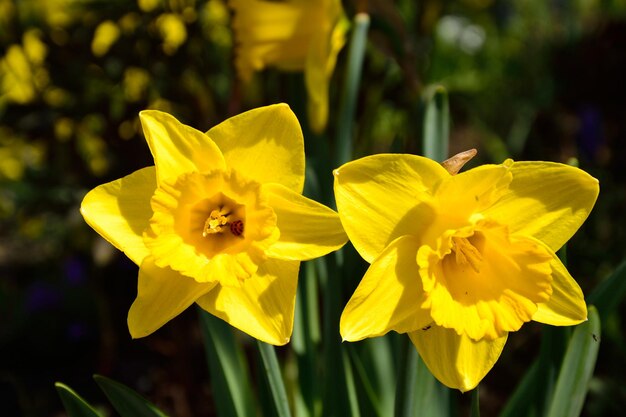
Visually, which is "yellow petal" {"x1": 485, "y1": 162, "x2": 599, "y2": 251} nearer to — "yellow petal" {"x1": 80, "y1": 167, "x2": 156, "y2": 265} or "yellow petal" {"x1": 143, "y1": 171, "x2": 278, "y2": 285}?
"yellow petal" {"x1": 143, "y1": 171, "x2": 278, "y2": 285}

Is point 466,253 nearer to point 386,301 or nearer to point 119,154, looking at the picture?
point 386,301

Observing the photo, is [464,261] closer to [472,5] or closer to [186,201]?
[186,201]

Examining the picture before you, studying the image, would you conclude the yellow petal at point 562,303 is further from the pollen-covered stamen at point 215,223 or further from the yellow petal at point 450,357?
the pollen-covered stamen at point 215,223

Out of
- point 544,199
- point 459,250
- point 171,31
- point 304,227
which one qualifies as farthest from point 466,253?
point 171,31

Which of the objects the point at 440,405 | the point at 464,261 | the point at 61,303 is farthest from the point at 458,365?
the point at 61,303

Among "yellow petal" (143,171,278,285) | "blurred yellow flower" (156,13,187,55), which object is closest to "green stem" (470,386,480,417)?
"yellow petal" (143,171,278,285)

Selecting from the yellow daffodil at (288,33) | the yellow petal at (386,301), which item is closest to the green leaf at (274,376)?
the yellow petal at (386,301)
